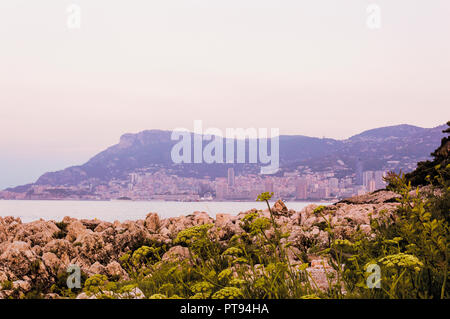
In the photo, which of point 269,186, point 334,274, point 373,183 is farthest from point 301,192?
point 334,274

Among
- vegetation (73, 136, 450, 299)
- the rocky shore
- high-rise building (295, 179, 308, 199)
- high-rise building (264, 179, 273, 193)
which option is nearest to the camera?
vegetation (73, 136, 450, 299)

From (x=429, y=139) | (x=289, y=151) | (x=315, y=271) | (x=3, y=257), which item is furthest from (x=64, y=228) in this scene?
(x=429, y=139)

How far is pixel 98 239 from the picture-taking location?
10.3 meters

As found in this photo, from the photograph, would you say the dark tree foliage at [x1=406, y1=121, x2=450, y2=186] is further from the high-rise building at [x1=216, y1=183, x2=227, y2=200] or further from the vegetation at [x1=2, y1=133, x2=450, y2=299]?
the high-rise building at [x1=216, y1=183, x2=227, y2=200]

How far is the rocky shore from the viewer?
8352mm

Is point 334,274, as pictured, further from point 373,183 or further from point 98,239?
point 373,183

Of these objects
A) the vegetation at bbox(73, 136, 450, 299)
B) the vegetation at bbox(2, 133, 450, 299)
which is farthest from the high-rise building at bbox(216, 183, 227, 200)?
the vegetation at bbox(73, 136, 450, 299)

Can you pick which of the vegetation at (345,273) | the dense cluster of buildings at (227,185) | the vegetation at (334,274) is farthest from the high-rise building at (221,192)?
the vegetation at (345,273)

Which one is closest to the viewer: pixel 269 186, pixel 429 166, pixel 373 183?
pixel 429 166
